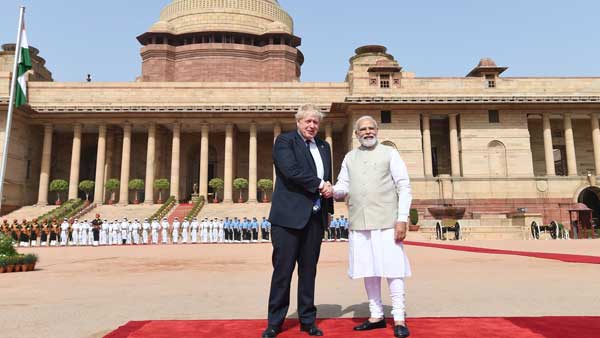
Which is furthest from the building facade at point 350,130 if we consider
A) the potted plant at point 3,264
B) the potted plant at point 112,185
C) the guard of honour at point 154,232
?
the potted plant at point 3,264

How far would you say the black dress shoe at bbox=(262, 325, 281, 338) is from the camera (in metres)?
3.70

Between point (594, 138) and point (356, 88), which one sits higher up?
point (356, 88)

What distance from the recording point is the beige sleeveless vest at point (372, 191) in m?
4.32

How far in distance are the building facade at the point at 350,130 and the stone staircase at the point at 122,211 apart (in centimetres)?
183

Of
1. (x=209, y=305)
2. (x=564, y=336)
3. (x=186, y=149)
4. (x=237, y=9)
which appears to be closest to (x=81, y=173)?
(x=186, y=149)

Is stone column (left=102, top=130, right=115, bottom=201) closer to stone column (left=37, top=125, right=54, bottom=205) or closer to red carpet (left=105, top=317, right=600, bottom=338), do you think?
stone column (left=37, top=125, right=54, bottom=205)

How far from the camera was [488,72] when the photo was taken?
36781 millimetres

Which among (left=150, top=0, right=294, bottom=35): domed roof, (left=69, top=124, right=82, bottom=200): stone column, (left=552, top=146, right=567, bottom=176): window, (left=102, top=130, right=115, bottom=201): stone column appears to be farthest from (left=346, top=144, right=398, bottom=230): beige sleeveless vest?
(left=150, top=0, right=294, bottom=35): domed roof

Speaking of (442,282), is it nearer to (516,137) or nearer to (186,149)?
(516,137)

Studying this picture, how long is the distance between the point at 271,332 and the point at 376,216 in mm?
1538

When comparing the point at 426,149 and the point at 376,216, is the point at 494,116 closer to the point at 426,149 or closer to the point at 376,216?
the point at 426,149

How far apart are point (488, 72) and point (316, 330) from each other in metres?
38.1

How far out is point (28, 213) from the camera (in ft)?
110

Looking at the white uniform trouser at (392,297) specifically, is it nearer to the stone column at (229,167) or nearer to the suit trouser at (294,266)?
the suit trouser at (294,266)
